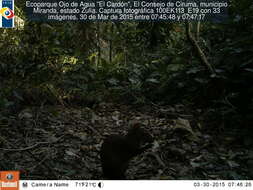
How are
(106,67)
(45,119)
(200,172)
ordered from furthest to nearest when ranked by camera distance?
(106,67) < (45,119) < (200,172)

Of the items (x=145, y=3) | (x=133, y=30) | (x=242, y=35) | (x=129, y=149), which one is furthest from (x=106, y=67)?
(x=129, y=149)

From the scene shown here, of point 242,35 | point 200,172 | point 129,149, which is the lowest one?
point 200,172

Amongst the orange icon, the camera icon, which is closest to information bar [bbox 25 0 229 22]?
the camera icon

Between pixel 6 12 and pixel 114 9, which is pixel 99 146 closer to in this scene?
pixel 114 9

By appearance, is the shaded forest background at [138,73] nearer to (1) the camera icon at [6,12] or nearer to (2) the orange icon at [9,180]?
(2) the orange icon at [9,180]

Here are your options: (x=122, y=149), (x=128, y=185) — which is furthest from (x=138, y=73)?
(x=128, y=185)

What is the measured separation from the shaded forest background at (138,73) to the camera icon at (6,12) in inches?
33.7

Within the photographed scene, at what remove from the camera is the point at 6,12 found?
6.98 ft

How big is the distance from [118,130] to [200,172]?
1.00 m

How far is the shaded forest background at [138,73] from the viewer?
298 centimetres

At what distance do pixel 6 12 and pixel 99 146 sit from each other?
1.15 metres

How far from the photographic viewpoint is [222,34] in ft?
14.0

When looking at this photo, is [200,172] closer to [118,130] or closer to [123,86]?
[118,130]

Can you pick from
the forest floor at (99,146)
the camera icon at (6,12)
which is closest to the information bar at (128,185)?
the forest floor at (99,146)
